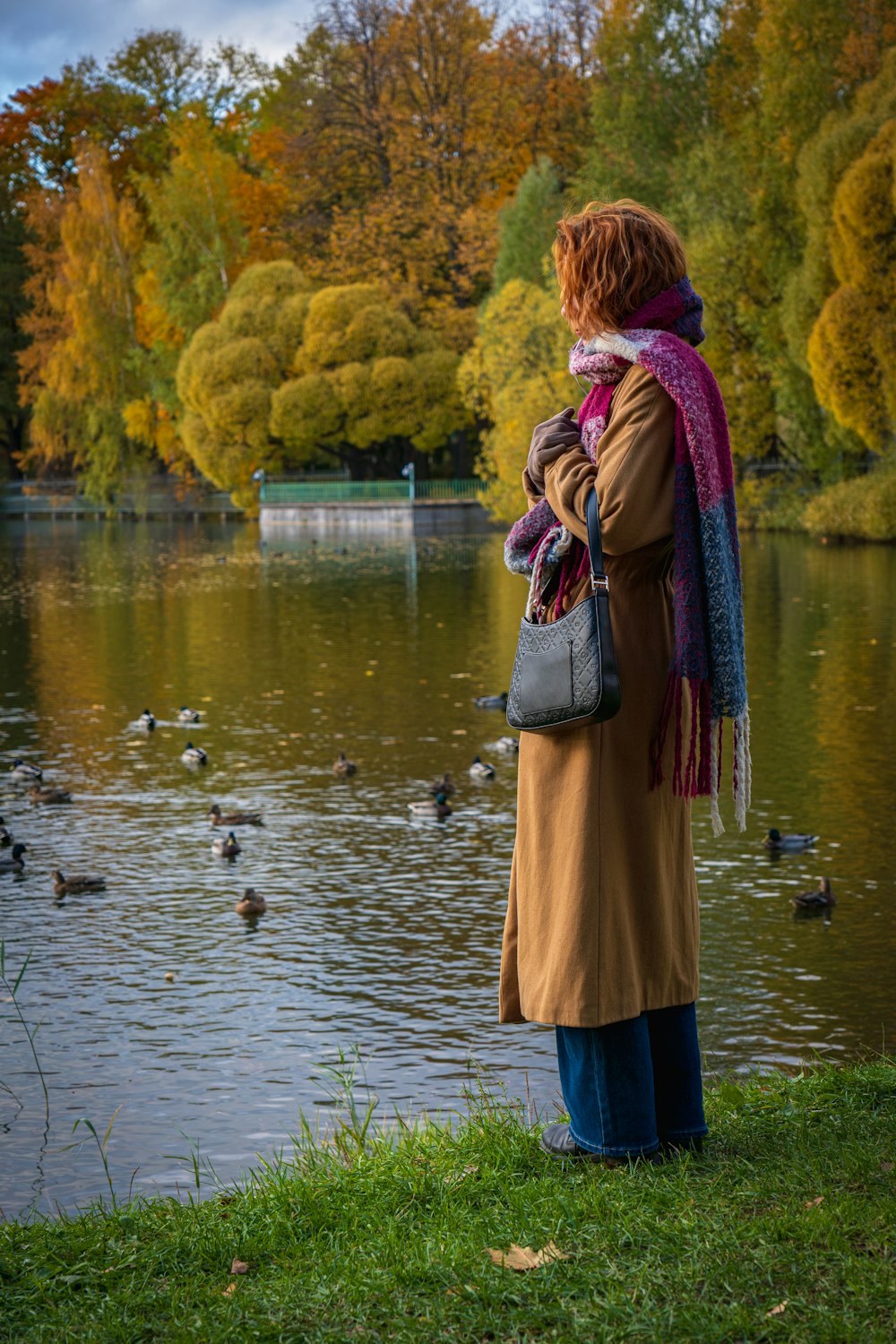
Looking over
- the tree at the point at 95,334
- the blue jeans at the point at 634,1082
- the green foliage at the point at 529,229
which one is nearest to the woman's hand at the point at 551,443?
the blue jeans at the point at 634,1082

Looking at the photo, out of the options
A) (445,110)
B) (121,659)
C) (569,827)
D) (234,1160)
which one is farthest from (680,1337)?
(445,110)

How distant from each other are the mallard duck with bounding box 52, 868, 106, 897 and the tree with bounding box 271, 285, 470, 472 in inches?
1527

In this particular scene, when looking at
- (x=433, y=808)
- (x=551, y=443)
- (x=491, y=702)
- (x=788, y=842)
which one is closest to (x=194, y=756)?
(x=433, y=808)

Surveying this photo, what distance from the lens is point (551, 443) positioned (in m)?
3.79

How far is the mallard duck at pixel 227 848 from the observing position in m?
8.96

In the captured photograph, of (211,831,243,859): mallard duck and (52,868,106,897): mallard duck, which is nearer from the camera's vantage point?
(52,868,106,897): mallard duck

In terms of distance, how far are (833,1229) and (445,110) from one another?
52.0 m

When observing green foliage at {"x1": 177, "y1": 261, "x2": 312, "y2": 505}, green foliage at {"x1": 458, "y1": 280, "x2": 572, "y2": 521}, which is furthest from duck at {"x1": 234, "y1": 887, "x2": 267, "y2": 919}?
green foliage at {"x1": 177, "y1": 261, "x2": 312, "y2": 505}

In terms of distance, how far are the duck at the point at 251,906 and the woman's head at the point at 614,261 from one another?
4.69m

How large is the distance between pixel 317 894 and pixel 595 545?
16.2ft

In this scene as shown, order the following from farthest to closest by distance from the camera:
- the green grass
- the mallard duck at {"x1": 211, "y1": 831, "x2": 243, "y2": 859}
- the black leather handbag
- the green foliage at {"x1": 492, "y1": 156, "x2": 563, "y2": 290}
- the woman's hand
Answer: the green foliage at {"x1": 492, "y1": 156, "x2": 563, "y2": 290}, the mallard duck at {"x1": 211, "y1": 831, "x2": 243, "y2": 859}, the woman's hand, the black leather handbag, the green grass

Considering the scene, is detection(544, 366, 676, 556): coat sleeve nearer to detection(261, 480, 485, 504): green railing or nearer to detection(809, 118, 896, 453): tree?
detection(809, 118, 896, 453): tree

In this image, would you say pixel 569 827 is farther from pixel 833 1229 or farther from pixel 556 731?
pixel 833 1229

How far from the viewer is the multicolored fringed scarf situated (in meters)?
3.58
